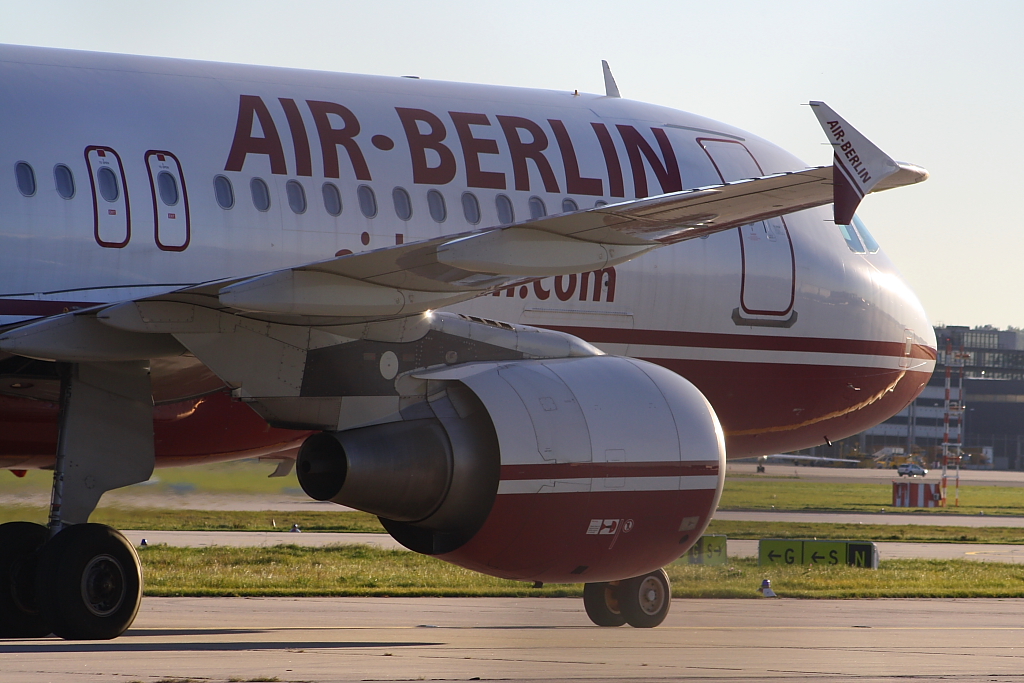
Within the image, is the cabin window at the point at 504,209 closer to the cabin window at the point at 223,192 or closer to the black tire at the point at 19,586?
the cabin window at the point at 223,192

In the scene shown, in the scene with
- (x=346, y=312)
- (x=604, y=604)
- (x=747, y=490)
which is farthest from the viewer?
(x=747, y=490)

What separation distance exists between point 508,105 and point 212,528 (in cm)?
1985

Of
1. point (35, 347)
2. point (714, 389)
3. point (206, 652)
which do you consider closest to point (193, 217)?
point (35, 347)

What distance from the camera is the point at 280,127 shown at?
35.7ft

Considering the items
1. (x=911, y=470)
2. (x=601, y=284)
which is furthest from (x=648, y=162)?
(x=911, y=470)

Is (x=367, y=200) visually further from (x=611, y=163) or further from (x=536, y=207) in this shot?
(x=611, y=163)

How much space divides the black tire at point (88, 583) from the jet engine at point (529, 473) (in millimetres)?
1391

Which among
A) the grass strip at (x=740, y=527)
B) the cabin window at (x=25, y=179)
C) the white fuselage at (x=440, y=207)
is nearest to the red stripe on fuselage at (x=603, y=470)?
the white fuselage at (x=440, y=207)

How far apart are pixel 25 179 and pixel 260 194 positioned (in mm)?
1770

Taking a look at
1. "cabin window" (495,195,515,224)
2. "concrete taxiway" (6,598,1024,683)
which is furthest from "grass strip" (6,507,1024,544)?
"cabin window" (495,195,515,224)

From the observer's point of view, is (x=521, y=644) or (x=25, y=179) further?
(x=521, y=644)

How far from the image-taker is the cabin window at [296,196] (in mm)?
10719

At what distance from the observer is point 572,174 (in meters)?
12.4

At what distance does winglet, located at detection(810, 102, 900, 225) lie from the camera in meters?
7.06
